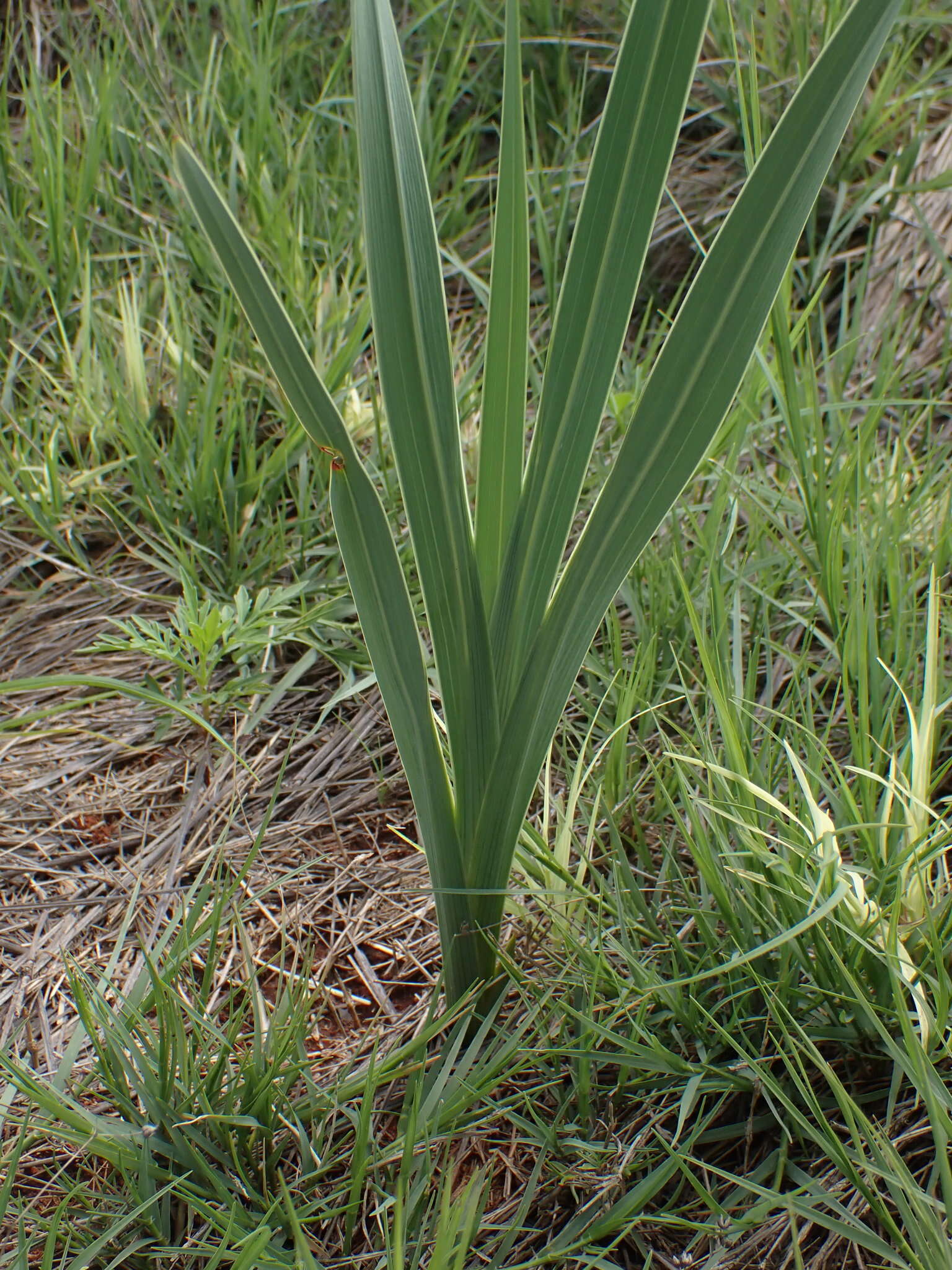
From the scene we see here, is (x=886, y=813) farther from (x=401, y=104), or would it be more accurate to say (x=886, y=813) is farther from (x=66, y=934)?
(x=66, y=934)

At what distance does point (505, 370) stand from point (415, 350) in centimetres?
9

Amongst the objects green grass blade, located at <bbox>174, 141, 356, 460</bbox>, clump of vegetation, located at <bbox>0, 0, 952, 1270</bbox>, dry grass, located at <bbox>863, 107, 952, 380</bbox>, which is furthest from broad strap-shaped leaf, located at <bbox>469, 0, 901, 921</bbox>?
dry grass, located at <bbox>863, 107, 952, 380</bbox>

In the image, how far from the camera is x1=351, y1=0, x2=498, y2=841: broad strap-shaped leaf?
1.91ft

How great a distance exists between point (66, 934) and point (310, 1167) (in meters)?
0.36

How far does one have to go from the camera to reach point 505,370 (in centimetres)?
66

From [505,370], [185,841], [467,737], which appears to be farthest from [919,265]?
[185,841]

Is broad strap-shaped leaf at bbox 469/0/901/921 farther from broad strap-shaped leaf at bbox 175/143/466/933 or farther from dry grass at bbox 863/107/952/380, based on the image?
dry grass at bbox 863/107/952/380

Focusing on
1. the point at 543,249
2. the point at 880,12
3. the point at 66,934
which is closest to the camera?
the point at 880,12

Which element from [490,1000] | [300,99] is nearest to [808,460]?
[490,1000]

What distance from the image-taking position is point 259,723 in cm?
109

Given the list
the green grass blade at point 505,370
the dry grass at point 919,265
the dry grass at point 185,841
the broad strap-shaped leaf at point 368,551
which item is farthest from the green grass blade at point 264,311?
the dry grass at point 919,265

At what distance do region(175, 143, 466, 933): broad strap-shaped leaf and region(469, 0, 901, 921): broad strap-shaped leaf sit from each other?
0.06m

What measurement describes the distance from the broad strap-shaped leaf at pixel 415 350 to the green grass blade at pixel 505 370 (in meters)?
0.03

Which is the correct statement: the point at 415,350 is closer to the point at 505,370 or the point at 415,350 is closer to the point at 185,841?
the point at 505,370
